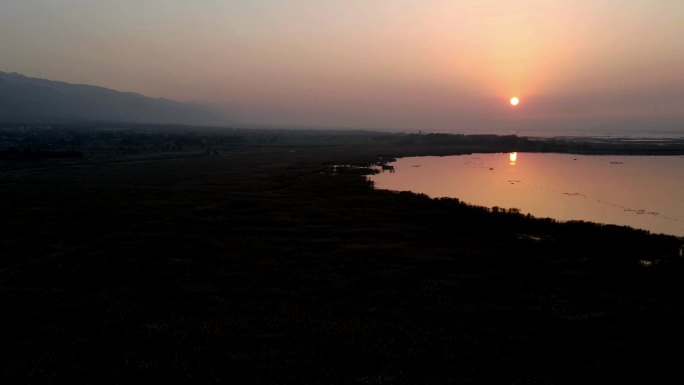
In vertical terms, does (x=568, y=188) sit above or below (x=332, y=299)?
above

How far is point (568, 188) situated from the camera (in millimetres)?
64750

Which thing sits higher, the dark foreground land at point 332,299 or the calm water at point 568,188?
the calm water at point 568,188

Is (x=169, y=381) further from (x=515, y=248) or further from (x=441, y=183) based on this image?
(x=441, y=183)

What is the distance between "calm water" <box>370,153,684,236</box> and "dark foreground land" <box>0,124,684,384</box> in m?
12.1

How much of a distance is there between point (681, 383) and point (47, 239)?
114ft

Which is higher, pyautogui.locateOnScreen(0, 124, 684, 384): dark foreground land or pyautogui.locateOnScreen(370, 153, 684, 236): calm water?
pyautogui.locateOnScreen(370, 153, 684, 236): calm water

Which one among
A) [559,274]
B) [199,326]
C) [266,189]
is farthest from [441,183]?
[199,326]

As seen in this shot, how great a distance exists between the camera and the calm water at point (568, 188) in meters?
45.3

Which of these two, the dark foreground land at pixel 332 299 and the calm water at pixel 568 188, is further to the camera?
the calm water at pixel 568 188

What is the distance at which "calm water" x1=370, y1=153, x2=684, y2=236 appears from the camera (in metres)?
45.3

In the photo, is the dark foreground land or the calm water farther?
the calm water

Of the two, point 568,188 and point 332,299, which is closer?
point 332,299

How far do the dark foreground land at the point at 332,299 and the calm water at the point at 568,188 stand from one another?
12.1 meters

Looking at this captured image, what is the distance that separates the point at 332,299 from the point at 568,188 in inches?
2234
